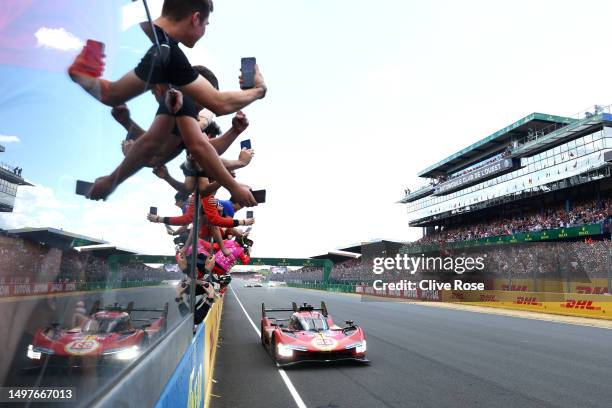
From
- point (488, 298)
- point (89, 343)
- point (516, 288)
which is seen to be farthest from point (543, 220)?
point (89, 343)

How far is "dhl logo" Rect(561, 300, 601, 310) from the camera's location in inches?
761

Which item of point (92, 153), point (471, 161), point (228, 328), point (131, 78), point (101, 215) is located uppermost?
point (471, 161)

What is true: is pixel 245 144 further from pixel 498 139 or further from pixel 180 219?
pixel 498 139

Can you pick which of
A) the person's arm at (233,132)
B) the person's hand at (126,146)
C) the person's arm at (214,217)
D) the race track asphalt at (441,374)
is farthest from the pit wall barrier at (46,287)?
the race track asphalt at (441,374)

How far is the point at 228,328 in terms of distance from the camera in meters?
16.8

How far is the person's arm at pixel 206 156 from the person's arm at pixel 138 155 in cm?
7

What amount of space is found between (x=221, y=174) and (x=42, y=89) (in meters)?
1.28

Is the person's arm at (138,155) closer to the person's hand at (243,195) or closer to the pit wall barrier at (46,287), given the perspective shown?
the pit wall barrier at (46,287)

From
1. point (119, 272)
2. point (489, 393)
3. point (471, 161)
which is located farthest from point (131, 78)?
point (471, 161)

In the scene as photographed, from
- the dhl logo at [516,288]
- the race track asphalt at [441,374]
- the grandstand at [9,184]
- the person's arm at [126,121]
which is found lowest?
the race track asphalt at [441,374]

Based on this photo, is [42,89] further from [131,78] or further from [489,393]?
[489,393]

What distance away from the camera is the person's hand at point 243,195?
2.50 metres

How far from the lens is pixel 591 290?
2053 cm

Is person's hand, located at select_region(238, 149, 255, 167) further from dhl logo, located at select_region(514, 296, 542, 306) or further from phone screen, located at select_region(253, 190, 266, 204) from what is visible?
dhl logo, located at select_region(514, 296, 542, 306)
